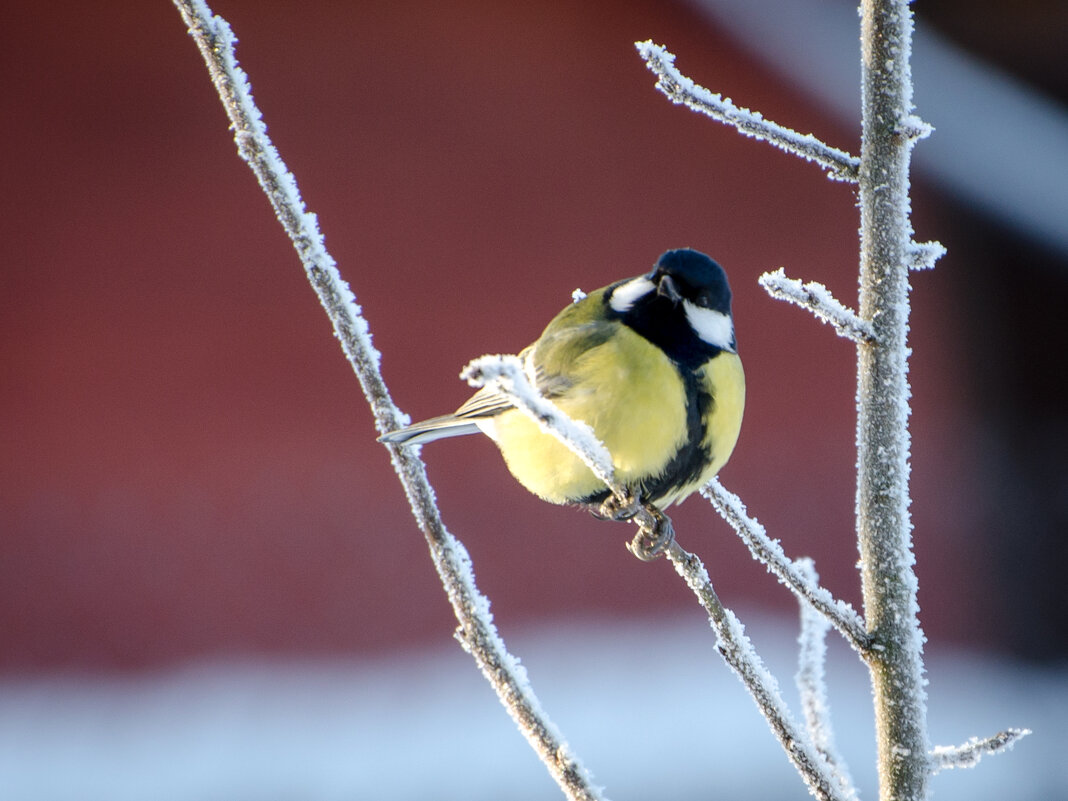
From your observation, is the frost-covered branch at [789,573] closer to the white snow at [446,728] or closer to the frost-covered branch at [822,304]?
the frost-covered branch at [822,304]

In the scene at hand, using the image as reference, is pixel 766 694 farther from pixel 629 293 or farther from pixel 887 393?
pixel 629 293

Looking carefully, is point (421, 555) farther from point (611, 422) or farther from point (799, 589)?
point (799, 589)

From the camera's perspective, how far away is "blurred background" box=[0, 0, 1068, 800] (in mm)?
2578

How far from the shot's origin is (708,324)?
1.14 m

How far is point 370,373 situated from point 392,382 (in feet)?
6.78

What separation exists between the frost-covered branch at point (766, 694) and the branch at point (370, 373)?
0.13 meters

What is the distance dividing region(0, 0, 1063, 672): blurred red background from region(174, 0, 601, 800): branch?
6.68 feet

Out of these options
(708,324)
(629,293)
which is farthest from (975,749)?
(629,293)

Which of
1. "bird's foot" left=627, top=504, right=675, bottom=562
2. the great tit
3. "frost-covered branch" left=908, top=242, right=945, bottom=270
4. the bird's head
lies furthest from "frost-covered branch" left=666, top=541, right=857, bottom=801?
the bird's head

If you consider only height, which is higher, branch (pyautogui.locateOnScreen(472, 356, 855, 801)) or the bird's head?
the bird's head

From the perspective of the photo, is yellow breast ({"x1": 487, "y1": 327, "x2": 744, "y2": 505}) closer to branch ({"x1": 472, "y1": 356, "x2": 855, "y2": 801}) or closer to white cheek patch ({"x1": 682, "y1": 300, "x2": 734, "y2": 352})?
white cheek patch ({"x1": 682, "y1": 300, "x2": 734, "y2": 352})

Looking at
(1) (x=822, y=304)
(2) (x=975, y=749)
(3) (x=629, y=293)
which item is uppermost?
(3) (x=629, y=293)

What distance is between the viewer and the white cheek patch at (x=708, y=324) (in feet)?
3.73

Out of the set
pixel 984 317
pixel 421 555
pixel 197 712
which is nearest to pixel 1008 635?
pixel 984 317
